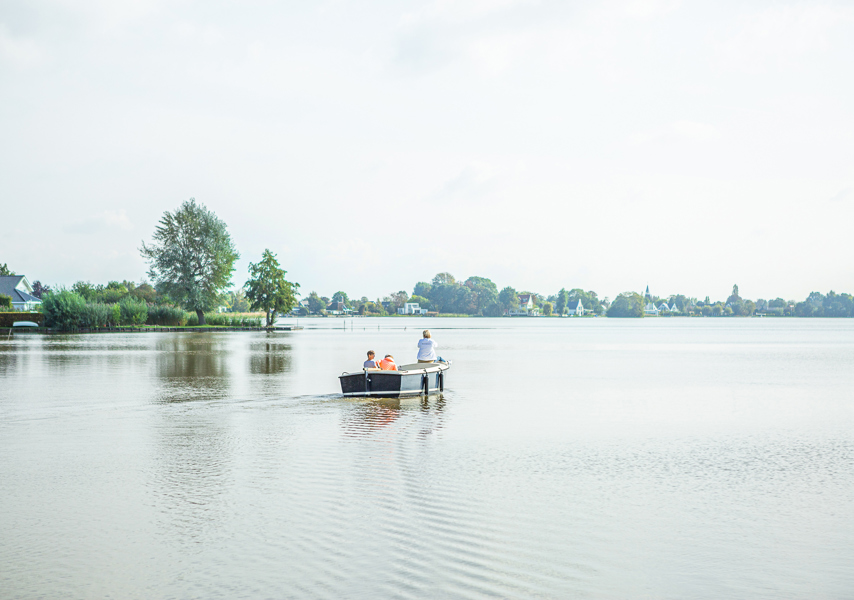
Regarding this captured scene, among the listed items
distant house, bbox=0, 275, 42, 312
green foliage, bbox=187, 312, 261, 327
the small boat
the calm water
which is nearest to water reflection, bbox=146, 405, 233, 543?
the calm water

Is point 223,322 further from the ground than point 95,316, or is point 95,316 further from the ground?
point 95,316

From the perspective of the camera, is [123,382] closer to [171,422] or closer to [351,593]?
[171,422]

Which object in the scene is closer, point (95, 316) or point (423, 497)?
point (423, 497)

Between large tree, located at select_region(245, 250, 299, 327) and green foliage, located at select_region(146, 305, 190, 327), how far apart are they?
11354mm

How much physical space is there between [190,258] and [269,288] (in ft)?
38.1

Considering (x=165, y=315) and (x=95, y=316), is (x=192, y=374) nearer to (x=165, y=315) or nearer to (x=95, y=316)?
(x=95, y=316)

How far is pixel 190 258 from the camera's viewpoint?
98500 millimetres

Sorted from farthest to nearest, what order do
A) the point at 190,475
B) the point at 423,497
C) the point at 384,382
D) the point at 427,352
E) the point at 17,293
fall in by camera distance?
the point at 17,293 → the point at 427,352 → the point at 384,382 → the point at 190,475 → the point at 423,497

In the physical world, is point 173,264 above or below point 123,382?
above

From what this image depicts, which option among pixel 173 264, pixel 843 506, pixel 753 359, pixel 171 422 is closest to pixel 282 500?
pixel 843 506

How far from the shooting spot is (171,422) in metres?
18.6

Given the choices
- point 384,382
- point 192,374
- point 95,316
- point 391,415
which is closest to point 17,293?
point 95,316

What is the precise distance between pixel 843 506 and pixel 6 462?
44.7 ft

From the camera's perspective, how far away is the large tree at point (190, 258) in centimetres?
9781
